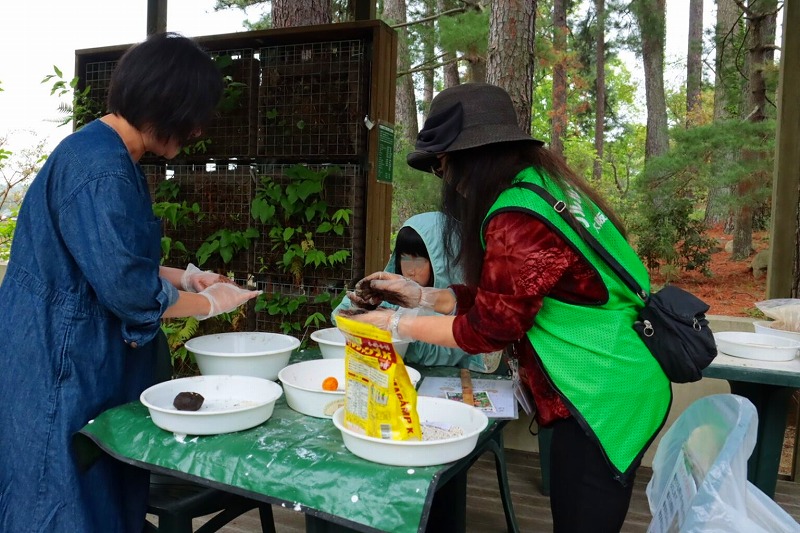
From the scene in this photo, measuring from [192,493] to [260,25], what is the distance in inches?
418

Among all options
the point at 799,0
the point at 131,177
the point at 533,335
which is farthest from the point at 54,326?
the point at 799,0

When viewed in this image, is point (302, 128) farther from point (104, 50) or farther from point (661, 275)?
point (661, 275)

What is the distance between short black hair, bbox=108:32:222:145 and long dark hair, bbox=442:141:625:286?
2.27ft

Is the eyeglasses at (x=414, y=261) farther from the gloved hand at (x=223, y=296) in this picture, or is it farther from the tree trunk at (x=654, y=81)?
the tree trunk at (x=654, y=81)

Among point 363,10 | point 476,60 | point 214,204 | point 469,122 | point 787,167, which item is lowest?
point 214,204

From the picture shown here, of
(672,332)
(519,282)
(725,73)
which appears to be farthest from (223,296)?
(725,73)

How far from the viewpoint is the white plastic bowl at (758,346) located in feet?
7.88

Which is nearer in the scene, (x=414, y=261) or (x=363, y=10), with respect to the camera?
(x=414, y=261)

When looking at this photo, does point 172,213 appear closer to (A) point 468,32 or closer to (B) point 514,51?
(B) point 514,51

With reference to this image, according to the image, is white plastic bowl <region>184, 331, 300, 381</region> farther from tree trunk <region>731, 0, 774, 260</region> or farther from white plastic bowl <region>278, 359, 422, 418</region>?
tree trunk <region>731, 0, 774, 260</region>

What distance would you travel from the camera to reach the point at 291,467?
1.33 metres

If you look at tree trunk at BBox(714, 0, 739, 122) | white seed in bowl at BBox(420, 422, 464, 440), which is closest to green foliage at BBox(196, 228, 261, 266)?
white seed in bowl at BBox(420, 422, 464, 440)

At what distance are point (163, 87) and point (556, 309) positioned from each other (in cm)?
112

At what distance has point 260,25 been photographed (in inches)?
437
